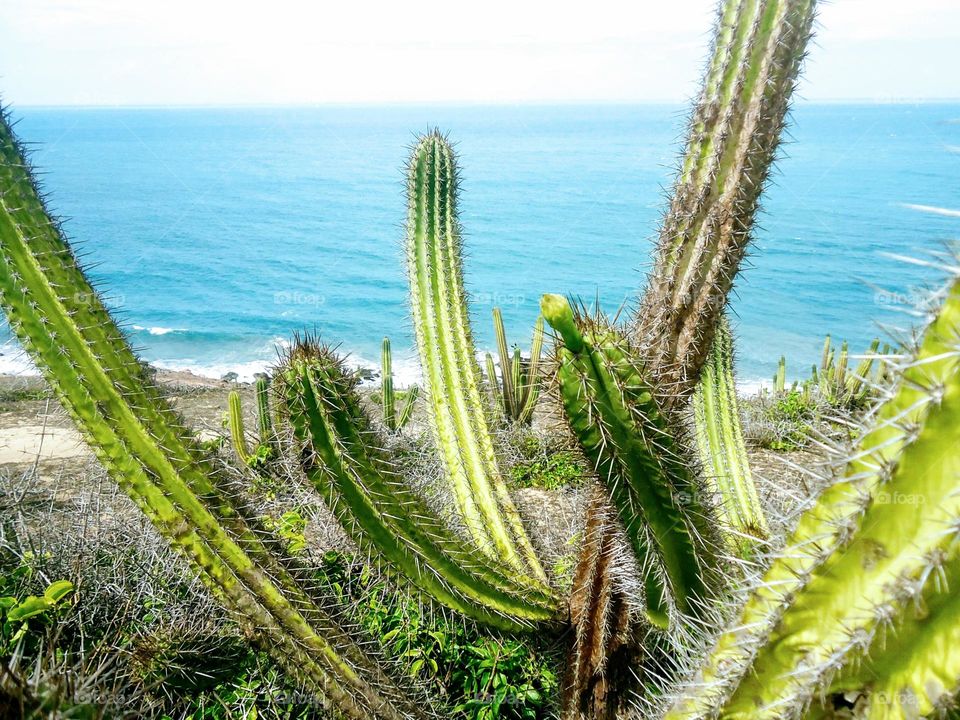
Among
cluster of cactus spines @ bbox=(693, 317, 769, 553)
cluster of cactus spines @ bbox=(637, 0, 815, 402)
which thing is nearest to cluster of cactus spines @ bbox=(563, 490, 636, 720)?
cluster of cactus spines @ bbox=(637, 0, 815, 402)

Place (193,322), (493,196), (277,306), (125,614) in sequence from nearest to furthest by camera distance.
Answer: (125,614)
(193,322)
(277,306)
(493,196)

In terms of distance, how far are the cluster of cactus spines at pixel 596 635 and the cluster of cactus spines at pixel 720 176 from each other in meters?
0.66

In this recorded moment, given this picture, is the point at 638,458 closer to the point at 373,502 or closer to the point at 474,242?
the point at 373,502

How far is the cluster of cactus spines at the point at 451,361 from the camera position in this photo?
3.11 m

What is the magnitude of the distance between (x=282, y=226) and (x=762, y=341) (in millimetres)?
30208

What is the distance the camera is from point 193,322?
984 inches

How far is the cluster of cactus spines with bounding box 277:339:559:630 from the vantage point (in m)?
2.15

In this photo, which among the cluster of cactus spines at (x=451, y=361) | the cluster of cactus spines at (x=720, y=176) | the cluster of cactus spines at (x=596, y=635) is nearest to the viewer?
the cluster of cactus spines at (x=720, y=176)

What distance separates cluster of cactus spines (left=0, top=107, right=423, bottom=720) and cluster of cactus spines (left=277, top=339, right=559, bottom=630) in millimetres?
329

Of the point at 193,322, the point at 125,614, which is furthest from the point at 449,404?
the point at 193,322

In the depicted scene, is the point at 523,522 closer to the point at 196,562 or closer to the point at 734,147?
the point at 196,562

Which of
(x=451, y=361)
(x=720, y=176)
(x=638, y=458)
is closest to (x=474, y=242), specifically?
(x=451, y=361)

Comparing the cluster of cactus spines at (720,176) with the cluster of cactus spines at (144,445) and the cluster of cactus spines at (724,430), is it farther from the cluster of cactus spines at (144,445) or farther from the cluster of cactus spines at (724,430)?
the cluster of cactus spines at (144,445)

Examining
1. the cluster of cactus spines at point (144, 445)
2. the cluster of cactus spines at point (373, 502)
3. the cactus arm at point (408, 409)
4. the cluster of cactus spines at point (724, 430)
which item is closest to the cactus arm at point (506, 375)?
the cactus arm at point (408, 409)
